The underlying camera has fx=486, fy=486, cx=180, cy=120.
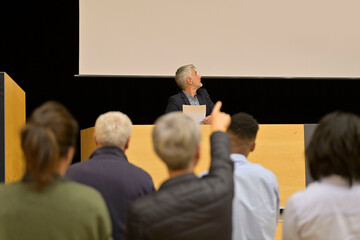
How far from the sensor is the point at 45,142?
1.31 m

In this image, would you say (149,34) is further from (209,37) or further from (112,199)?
(112,199)

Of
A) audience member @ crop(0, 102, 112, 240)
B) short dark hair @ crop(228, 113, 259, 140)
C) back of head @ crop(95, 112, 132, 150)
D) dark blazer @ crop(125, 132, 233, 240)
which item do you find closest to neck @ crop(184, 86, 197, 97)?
short dark hair @ crop(228, 113, 259, 140)

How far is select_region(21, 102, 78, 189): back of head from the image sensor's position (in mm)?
1308

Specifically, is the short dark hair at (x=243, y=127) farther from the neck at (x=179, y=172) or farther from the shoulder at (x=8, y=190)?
the shoulder at (x=8, y=190)

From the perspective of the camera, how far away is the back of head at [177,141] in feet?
4.61

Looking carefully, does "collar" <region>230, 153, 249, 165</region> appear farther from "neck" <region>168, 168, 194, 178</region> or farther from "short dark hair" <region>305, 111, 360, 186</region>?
"neck" <region>168, 168, 194, 178</region>

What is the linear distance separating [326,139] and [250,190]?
1.88 ft

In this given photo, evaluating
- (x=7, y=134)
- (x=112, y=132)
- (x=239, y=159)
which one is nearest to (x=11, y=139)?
(x=7, y=134)

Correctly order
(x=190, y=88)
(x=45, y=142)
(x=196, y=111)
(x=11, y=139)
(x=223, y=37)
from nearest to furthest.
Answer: (x=45, y=142)
(x=11, y=139)
(x=196, y=111)
(x=190, y=88)
(x=223, y=37)

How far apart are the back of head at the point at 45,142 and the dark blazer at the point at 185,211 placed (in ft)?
0.83

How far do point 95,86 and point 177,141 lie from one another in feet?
14.3

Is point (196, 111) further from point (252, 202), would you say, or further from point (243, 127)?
point (252, 202)

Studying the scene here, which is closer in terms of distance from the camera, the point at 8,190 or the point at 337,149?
the point at 8,190

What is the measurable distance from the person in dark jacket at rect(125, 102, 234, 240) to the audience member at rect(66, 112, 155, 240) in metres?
0.52
